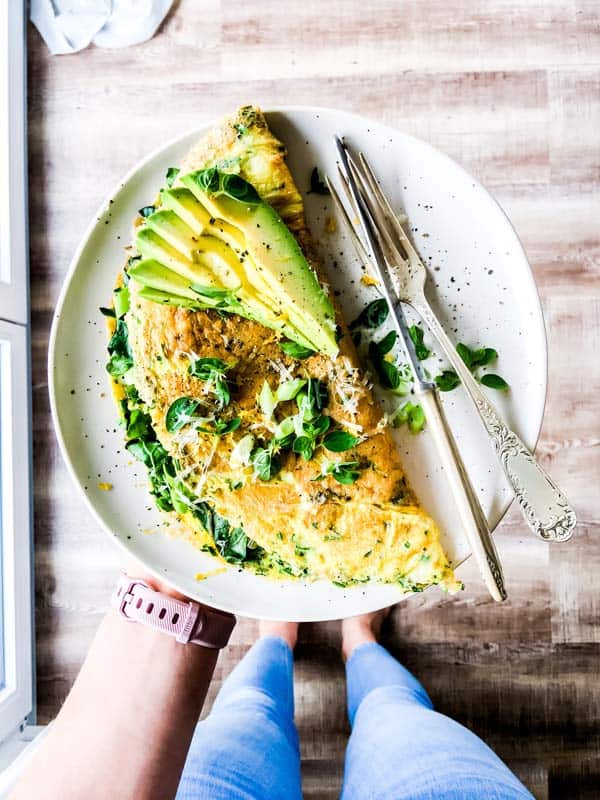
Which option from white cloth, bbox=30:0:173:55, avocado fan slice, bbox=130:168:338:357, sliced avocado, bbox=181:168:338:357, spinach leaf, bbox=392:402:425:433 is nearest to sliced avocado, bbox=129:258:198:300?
avocado fan slice, bbox=130:168:338:357

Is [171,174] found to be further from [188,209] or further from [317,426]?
[317,426]

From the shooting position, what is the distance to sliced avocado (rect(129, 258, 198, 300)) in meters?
1.24

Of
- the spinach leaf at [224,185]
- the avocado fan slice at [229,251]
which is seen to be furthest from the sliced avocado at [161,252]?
the spinach leaf at [224,185]

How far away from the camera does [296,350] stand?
4.31 feet

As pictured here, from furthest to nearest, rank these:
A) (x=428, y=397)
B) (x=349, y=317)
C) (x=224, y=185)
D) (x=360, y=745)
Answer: (x=360, y=745), (x=349, y=317), (x=428, y=397), (x=224, y=185)

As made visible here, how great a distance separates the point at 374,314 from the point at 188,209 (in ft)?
1.32

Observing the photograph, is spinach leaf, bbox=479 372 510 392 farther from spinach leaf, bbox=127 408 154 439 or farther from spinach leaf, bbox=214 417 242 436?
spinach leaf, bbox=127 408 154 439

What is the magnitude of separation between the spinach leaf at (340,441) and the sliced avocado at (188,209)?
43cm

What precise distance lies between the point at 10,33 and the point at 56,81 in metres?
0.15

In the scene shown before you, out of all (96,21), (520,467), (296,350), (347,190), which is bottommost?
(520,467)

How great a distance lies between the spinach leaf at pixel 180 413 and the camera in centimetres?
129

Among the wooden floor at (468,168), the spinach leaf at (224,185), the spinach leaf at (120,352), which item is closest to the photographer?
the spinach leaf at (224,185)

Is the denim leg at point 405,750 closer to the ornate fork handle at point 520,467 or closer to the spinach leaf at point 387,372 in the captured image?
the ornate fork handle at point 520,467

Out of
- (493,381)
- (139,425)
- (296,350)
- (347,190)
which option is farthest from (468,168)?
(139,425)
